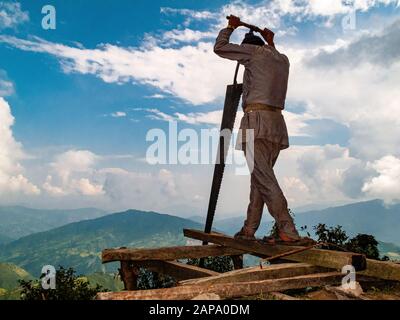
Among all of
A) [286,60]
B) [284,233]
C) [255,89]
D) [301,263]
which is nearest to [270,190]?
[284,233]

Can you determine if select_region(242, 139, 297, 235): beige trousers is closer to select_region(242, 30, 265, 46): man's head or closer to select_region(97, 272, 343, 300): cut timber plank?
select_region(97, 272, 343, 300): cut timber plank

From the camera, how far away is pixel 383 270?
462 centimetres

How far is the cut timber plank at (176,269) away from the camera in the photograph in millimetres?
6469

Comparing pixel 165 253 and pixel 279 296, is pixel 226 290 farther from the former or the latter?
pixel 165 253

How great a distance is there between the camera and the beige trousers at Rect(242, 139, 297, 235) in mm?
6281

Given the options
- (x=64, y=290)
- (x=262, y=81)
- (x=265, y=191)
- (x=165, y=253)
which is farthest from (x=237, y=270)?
(x=64, y=290)

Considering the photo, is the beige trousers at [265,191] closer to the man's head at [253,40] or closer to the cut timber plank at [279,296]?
the man's head at [253,40]

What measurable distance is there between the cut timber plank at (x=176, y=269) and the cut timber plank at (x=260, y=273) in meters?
1.43

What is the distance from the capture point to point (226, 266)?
129 feet

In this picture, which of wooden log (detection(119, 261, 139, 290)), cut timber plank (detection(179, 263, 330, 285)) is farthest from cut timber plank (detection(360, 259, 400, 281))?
wooden log (detection(119, 261, 139, 290))
